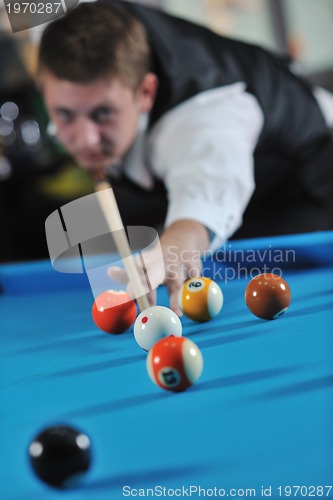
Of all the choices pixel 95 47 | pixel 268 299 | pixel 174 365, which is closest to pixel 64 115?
pixel 95 47

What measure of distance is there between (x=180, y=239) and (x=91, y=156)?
0.76m

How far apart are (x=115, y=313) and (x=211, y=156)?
0.74 meters

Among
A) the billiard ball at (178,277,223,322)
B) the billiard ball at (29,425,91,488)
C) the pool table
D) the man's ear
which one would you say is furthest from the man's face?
the billiard ball at (29,425,91,488)

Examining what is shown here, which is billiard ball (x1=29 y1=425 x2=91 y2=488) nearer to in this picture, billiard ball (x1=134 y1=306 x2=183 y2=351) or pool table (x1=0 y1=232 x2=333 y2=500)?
pool table (x1=0 y1=232 x2=333 y2=500)

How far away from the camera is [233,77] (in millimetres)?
2135

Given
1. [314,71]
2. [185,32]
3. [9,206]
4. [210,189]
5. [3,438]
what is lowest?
[9,206]

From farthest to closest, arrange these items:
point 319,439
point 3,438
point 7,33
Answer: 1. point 7,33
2. point 3,438
3. point 319,439

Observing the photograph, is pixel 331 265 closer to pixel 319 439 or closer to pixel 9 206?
pixel 319 439

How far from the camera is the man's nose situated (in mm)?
1935

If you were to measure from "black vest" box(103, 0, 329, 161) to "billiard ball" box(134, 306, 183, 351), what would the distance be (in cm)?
114

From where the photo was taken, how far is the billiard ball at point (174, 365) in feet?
2.58

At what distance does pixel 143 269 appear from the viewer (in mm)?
1288

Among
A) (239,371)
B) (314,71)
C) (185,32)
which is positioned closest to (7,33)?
(314,71)

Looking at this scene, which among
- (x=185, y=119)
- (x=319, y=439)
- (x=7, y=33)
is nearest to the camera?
(x=319, y=439)
